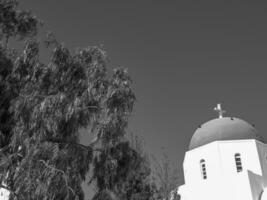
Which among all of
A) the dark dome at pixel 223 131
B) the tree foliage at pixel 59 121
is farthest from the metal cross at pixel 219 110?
the tree foliage at pixel 59 121

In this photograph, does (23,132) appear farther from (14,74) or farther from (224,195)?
(224,195)

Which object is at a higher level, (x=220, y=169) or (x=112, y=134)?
(x=220, y=169)

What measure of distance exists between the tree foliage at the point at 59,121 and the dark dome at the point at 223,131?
49.8 ft

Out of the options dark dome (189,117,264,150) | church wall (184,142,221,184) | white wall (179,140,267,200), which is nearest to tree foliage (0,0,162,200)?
white wall (179,140,267,200)

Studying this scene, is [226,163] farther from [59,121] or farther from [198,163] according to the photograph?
[59,121]

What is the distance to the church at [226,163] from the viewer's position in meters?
23.2

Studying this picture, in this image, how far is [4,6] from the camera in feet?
38.5

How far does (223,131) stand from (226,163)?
7.41 feet

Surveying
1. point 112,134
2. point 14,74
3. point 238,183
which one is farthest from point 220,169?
point 14,74

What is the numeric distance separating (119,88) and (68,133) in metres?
1.91

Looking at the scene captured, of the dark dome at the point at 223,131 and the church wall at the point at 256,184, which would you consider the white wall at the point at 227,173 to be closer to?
the church wall at the point at 256,184

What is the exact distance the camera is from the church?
76.3 feet

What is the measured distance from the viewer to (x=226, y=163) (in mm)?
24641

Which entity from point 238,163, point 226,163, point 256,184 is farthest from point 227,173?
point 256,184
